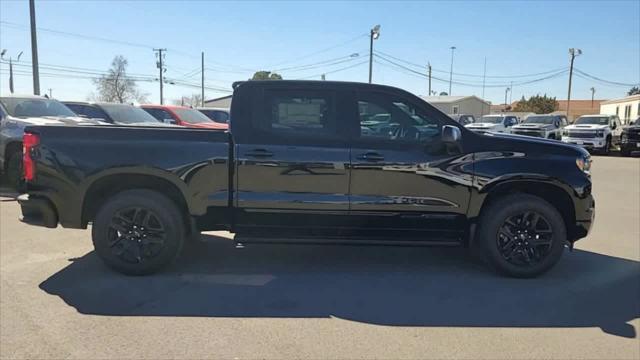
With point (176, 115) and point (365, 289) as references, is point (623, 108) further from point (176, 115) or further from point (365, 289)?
point (365, 289)

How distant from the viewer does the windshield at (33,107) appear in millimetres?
10672

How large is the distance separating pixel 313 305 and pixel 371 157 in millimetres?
1556

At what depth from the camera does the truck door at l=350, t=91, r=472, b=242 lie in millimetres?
5074

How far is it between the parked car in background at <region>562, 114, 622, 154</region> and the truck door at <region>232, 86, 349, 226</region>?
22.9 m

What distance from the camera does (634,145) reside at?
24016 millimetres

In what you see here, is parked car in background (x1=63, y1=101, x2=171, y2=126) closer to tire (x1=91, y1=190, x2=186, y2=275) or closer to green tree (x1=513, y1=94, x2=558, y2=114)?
tire (x1=91, y1=190, x2=186, y2=275)

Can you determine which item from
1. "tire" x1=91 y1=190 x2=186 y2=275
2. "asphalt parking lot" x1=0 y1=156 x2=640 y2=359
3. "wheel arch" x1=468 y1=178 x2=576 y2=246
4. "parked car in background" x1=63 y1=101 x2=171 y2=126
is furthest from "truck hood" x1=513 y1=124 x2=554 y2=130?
"tire" x1=91 y1=190 x2=186 y2=275

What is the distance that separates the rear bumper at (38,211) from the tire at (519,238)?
4362mm

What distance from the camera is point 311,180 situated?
504cm

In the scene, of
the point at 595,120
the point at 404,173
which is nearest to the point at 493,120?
the point at 595,120

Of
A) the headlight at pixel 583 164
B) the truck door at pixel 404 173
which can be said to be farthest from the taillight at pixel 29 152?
the headlight at pixel 583 164

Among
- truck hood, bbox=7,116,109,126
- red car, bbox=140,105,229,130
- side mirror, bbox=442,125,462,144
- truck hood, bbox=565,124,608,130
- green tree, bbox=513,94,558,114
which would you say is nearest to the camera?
side mirror, bbox=442,125,462,144

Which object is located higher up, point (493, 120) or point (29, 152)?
point (493, 120)

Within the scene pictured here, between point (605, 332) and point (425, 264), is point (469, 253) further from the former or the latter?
point (605, 332)
